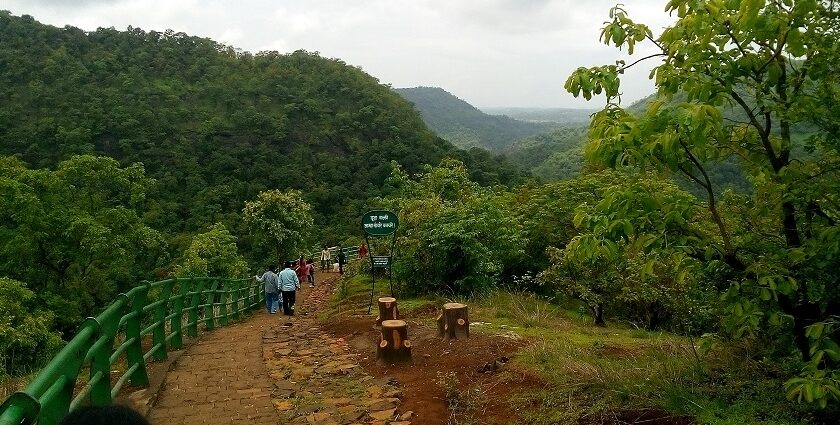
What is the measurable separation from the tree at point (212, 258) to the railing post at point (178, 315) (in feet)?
56.2

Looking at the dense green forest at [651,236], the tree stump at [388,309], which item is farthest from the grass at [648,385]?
the tree stump at [388,309]

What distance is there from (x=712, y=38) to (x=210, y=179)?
5681cm

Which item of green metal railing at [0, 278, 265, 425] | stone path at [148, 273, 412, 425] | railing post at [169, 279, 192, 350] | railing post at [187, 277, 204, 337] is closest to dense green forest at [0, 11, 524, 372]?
railing post at [187, 277, 204, 337]

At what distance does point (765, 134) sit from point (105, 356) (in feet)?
16.3

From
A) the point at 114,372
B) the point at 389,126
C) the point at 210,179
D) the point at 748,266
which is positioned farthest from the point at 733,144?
the point at 389,126

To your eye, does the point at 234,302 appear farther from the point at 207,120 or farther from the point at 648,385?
the point at 207,120

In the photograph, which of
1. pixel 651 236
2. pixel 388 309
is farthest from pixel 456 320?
pixel 651 236

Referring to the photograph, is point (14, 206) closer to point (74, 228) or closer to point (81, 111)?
point (74, 228)

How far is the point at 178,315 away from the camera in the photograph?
760cm

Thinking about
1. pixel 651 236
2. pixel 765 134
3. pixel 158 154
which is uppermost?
pixel 158 154

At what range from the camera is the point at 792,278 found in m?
3.53

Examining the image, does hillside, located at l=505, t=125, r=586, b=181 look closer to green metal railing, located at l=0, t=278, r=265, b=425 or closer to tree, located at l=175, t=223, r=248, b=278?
tree, located at l=175, t=223, r=248, b=278

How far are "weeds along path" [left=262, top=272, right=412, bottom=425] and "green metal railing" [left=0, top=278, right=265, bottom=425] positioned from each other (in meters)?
1.27

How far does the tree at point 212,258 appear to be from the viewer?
24719 millimetres
